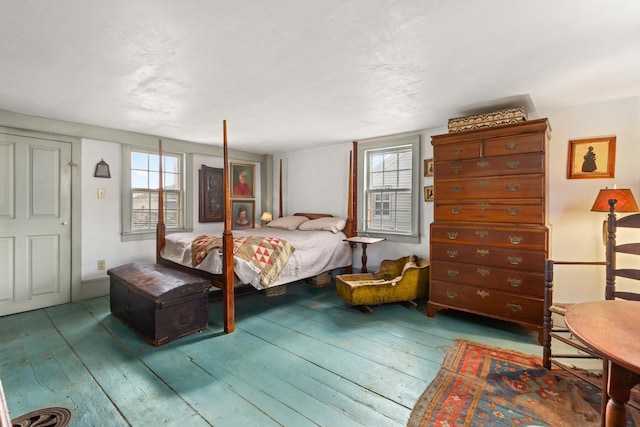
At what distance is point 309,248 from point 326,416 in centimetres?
220

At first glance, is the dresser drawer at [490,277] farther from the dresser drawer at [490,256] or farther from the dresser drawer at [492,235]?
the dresser drawer at [492,235]

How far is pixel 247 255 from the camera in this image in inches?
122

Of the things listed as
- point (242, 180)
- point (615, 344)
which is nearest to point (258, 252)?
point (242, 180)

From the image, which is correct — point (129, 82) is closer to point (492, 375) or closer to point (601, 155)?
point (492, 375)

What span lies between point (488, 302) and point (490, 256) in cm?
44

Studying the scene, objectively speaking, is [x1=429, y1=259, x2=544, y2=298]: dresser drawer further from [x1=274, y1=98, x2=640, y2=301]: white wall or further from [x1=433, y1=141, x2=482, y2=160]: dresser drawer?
[x1=433, y1=141, x2=482, y2=160]: dresser drawer

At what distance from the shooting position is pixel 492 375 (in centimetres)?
212

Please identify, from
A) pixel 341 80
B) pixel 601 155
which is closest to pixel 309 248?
pixel 341 80

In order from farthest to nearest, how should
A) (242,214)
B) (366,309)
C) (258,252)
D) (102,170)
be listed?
1. (242,214)
2. (102,170)
3. (366,309)
4. (258,252)

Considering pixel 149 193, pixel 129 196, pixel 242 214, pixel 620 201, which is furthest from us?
pixel 242 214

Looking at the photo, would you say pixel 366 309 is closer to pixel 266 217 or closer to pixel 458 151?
pixel 458 151

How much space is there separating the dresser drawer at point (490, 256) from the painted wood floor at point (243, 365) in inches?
25.6

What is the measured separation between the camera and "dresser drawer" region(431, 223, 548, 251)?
263 cm

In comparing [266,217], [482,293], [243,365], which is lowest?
[243,365]
